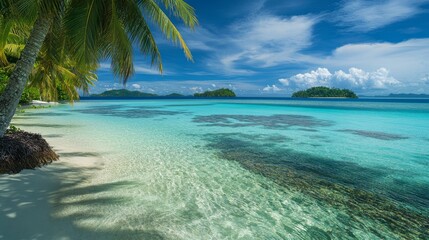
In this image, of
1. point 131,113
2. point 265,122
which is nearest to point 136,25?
point 265,122

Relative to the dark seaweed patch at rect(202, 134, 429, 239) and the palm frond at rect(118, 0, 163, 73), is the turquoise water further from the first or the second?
the palm frond at rect(118, 0, 163, 73)

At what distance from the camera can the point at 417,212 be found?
392cm

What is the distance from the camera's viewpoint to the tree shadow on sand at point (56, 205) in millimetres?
2906

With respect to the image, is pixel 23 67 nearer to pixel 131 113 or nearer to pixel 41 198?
pixel 41 198

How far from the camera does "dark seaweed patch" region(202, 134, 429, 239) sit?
3.64m

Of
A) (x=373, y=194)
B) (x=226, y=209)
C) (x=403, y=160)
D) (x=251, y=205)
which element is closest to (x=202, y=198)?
(x=226, y=209)

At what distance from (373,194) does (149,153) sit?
19.3 ft

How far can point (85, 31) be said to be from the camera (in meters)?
4.51

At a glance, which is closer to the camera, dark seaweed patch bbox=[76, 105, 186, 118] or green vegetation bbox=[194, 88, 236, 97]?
dark seaweed patch bbox=[76, 105, 186, 118]

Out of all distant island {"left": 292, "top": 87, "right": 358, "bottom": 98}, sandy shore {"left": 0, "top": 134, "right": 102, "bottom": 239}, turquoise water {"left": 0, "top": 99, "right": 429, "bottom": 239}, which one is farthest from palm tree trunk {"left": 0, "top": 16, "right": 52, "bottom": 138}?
distant island {"left": 292, "top": 87, "right": 358, "bottom": 98}

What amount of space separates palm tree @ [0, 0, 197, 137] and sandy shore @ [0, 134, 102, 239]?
47.8 inches

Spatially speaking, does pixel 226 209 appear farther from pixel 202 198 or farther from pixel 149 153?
pixel 149 153

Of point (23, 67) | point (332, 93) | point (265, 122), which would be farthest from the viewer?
point (332, 93)

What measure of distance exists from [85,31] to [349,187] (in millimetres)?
6061
